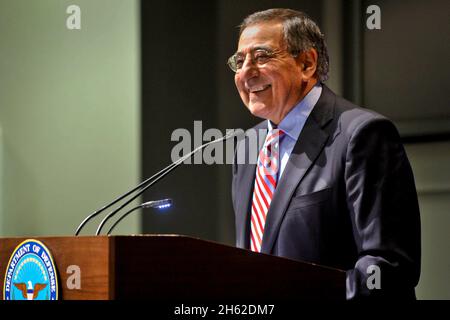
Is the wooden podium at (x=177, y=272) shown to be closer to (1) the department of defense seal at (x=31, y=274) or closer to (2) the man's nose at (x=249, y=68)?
(1) the department of defense seal at (x=31, y=274)

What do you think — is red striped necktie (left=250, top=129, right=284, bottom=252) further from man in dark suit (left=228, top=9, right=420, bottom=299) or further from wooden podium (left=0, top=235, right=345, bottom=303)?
wooden podium (left=0, top=235, right=345, bottom=303)

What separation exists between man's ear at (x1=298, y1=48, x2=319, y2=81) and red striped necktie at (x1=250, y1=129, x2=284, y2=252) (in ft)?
0.64

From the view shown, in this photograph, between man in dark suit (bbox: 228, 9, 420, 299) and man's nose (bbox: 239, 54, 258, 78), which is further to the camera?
man's nose (bbox: 239, 54, 258, 78)

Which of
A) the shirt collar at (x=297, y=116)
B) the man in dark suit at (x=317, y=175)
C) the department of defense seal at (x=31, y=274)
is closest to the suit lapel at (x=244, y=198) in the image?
the man in dark suit at (x=317, y=175)

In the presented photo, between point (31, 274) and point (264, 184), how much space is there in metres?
0.80

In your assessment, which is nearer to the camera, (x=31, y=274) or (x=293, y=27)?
(x=31, y=274)

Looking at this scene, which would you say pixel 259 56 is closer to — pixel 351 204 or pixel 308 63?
pixel 308 63

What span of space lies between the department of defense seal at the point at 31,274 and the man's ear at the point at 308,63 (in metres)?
1.02

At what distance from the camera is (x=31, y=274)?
1.74m

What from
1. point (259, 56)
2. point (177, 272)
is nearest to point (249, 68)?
point (259, 56)

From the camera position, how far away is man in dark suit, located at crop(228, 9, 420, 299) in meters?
1.99

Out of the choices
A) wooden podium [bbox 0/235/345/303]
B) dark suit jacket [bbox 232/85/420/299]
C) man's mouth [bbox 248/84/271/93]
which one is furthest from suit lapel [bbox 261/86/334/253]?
wooden podium [bbox 0/235/345/303]

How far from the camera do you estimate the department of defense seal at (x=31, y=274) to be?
1.68 meters

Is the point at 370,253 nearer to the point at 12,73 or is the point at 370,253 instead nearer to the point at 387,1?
the point at 387,1
